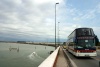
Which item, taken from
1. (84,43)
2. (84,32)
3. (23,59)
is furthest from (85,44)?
(23,59)

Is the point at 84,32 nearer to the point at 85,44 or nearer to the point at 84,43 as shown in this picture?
the point at 84,43

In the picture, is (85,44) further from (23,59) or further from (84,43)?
(23,59)

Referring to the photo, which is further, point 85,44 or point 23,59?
point 23,59

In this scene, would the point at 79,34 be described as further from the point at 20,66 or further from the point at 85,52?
the point at 20,66

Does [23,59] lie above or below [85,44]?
below

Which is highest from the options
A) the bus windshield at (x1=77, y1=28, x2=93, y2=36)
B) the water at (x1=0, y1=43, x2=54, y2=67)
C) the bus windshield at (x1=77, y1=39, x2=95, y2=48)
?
the bus windshield at (x1=77, y1=28, x2=93, y2=36)

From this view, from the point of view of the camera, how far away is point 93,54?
22.2 meters

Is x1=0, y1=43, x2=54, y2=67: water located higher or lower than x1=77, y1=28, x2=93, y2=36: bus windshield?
lower

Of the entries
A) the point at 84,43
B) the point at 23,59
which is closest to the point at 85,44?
the point at 84,43

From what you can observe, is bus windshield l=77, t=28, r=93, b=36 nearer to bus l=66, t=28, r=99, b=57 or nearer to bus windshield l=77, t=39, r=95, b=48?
bus l=66, t=28, r=99, b=57

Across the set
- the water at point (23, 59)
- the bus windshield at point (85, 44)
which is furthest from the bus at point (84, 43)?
the water at point (23, 59)

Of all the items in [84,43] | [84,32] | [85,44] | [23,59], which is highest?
[84,32]

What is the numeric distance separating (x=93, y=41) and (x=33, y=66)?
15444mm

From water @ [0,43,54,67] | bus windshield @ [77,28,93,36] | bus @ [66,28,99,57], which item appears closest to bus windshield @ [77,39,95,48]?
bus @ [66,28,99,57]
